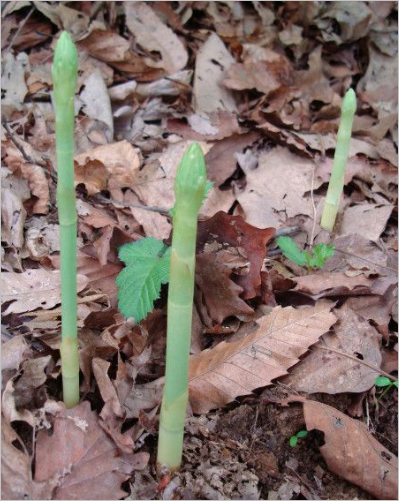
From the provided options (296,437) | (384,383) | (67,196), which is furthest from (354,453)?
(67,196)

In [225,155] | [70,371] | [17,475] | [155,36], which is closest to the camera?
[17,475]

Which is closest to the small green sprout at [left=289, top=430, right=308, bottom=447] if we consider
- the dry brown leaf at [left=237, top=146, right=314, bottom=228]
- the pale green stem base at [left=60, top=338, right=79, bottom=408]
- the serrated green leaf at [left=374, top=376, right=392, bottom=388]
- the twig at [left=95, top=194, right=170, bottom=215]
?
the serrated green leaf at [left=374, top=376, right=392, bottom=388]

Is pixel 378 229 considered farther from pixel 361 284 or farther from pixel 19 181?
pixel 19 181

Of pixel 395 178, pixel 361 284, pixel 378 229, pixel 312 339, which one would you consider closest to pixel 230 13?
pixel 395 178

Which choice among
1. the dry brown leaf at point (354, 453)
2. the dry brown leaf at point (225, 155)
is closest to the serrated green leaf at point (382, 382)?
the dry brown leaf at point (354, 453)

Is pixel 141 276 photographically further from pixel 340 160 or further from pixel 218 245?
pixel 340 160

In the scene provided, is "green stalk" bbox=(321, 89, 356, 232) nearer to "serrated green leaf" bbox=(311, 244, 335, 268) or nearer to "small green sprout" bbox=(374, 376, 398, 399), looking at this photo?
"serrated green leaf" bbox=(311, 244, 335, 268)

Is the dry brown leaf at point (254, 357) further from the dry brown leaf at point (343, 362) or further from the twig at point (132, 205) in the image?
the twig at point (132, 205)
